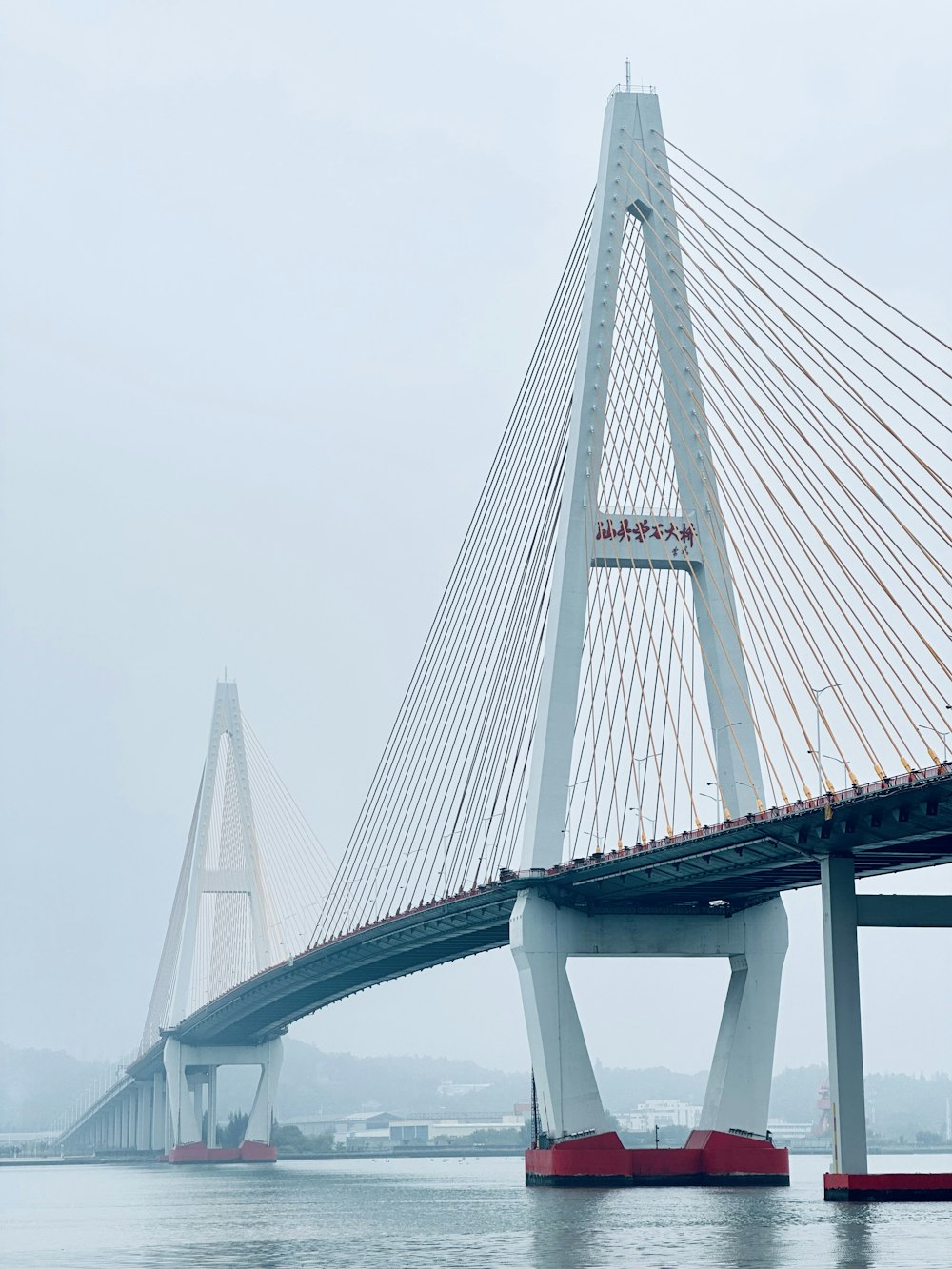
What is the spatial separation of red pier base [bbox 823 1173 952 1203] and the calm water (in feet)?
1.08

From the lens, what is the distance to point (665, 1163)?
164 feet

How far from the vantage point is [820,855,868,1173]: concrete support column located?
3866 centimetres

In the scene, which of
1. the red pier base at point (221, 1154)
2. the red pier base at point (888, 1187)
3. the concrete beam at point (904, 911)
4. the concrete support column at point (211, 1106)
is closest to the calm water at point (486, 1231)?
the red pier base at point (888, 1187)

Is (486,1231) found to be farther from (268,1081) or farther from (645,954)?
(268,1081)

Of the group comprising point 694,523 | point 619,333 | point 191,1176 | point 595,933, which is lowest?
point 191,1176

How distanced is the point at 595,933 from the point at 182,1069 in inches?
2658

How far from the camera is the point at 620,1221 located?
35.5 m

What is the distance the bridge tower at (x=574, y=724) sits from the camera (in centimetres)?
4669

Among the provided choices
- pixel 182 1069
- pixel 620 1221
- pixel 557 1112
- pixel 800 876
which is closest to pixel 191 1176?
pixel 182 1069

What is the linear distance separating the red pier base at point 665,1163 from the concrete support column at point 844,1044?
35.6 feet

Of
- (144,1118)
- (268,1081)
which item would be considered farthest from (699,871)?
(144,1118)

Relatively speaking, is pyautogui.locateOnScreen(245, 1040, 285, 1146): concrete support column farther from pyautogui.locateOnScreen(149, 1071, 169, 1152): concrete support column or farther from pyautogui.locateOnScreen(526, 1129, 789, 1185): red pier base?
pyautogui.locateOnScreen(526, 1129, 789, 1185): red pier base

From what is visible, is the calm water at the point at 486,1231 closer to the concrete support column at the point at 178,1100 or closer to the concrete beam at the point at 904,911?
the concrete beam at the point at 904,911

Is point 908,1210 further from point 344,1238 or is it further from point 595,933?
Result: point 595,933
